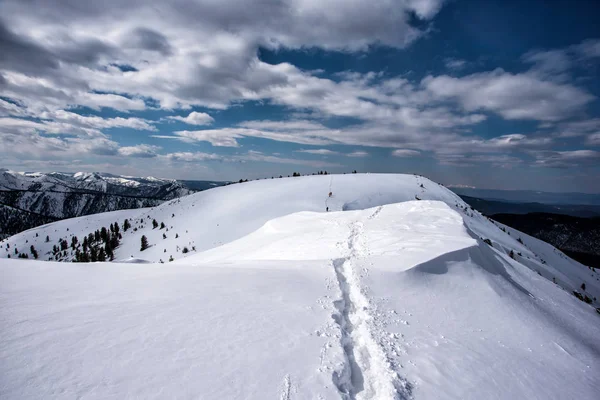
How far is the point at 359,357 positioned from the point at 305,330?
4.45 feet

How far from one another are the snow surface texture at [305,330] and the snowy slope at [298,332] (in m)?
0.03

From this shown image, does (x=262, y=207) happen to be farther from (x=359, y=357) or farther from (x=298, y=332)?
(x=359, y=357)

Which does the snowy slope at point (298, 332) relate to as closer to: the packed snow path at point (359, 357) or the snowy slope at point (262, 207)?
the packed snow path at point (359, 357)

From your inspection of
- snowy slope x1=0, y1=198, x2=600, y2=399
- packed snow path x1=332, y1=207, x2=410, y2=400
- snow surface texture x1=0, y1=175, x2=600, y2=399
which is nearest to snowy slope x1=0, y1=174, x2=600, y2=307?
snow surface texture x1=0, y1=175, x2=600, y2=399

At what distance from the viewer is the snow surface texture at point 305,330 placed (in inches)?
182

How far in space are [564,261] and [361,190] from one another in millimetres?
29938

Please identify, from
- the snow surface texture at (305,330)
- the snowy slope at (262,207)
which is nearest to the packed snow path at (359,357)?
the snow surface texture at (305,330)

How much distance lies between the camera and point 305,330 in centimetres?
653

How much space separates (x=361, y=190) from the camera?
5231cm

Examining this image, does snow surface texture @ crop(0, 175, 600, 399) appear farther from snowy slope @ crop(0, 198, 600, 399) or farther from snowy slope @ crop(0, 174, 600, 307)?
snowy slope @ crop(0, 174, 600, 307)

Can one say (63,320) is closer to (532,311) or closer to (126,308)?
(126,308)

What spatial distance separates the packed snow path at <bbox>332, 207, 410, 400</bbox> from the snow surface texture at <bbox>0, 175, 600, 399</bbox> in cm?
3

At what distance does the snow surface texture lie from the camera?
4625 millimetres

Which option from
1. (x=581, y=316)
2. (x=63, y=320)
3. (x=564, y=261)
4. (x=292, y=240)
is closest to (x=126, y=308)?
(x=63, y=320)
